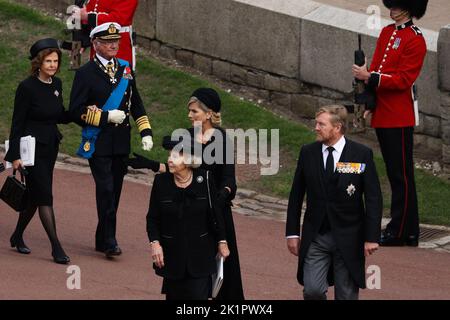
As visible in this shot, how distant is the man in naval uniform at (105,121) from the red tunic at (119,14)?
218 cm

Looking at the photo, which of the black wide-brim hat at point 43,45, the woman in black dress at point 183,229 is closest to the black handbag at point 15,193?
the black wide-brim hat at point 43,45

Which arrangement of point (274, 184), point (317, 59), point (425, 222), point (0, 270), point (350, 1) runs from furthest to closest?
point (350, 1) → point (317, 59) → point (274, 184) → point (425, 222) → point (0, 270)

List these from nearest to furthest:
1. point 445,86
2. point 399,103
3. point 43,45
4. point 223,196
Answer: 1. point 223,196
2. point 43,45
3. point 399,103
4. point 445,86

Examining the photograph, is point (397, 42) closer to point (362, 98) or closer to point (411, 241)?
point (362, 98)

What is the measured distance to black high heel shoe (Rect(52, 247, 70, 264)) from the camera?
38.2 feet

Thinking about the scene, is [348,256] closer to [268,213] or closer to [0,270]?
[0,270]

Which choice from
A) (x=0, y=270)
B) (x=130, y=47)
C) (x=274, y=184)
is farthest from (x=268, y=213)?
(x=0, y=270)

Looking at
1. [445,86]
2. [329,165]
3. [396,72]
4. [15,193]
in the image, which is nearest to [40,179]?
[15,193]

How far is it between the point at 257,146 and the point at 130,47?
1.81m

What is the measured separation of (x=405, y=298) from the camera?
37.0 ft

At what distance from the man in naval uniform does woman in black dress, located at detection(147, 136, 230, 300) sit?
2.24 m

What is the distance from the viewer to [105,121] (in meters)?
12.0

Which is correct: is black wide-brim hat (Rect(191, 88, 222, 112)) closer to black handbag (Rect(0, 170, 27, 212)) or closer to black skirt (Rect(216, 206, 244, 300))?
black skirt (Rect(216, 206, 244, 300))

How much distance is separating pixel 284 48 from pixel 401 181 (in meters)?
3.44
